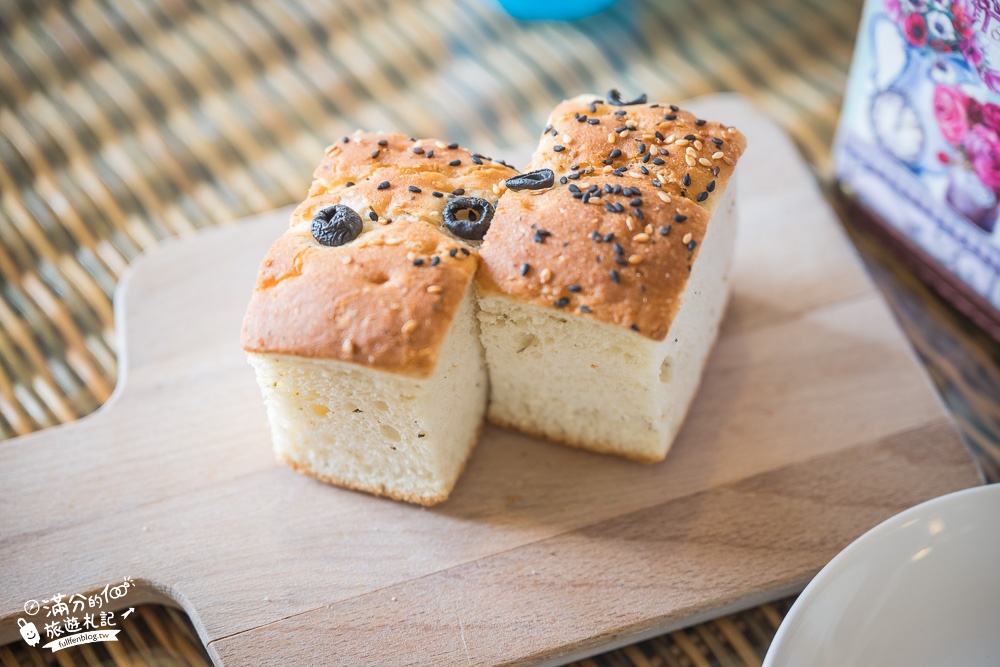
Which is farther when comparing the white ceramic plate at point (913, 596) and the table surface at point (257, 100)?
the table surface at point (257, 100)

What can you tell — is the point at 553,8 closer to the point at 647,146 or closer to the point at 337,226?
the point at 647,146

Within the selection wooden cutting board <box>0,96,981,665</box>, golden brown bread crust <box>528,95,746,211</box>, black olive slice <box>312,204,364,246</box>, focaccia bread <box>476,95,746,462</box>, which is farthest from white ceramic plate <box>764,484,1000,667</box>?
black olive slice <box>312,204,364,246</box>

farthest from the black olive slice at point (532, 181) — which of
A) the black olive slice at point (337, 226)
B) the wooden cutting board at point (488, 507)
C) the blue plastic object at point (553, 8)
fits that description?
the blue plastic object at point (553, 8)

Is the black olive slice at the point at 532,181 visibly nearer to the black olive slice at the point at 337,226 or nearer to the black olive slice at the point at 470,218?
the black olive slice at the point at 470,218

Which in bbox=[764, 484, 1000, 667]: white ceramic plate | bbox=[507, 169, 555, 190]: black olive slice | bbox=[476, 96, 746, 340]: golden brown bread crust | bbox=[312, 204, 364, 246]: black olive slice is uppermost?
bbox=[312, 204, 364, 246]: black olive slice

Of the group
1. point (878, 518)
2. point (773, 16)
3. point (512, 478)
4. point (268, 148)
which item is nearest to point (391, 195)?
point (512, 478)

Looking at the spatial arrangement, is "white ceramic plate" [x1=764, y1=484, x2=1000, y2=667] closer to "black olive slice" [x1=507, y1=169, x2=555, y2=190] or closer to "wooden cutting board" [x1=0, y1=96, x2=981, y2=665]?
"wooden cutting board" [x1=0, y1=96, x2=981, y2=665]
